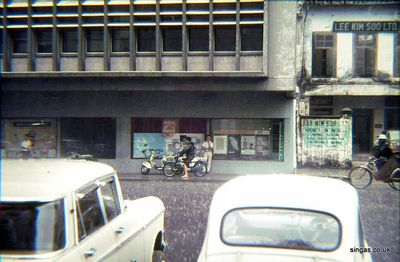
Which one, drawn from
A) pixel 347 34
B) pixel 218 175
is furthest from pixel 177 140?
pixel 347 34

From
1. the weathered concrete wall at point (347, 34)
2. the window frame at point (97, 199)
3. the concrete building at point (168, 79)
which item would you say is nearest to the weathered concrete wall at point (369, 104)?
the weathered concrete wall at point (347, 34)

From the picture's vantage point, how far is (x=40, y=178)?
125 inches

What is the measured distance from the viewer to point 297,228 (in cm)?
370

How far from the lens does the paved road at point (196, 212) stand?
6723 millimetres

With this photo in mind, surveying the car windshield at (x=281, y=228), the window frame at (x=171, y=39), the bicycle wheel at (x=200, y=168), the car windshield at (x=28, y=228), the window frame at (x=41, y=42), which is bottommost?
the bicycle wheel at (x=200, y=168)

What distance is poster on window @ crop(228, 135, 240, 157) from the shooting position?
19203 millimetres

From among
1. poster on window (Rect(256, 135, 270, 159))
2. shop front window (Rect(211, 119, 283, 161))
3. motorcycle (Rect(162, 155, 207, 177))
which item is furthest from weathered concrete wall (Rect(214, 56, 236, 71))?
motorcycle (Rect(162, 155, 207, 177))

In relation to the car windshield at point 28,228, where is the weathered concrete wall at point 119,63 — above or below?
above

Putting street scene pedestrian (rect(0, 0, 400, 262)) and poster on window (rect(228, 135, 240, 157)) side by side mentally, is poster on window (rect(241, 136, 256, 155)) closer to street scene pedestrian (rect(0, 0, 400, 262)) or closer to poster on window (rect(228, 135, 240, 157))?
street scene pedestrian (rect(0, 0, 400, 262))

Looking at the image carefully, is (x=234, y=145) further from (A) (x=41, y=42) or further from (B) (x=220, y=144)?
(A) (x=41, y=42)

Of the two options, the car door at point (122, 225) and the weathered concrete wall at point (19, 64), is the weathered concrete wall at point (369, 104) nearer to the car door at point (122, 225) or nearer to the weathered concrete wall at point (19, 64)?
the weathered concrete wall at point (19, 64)

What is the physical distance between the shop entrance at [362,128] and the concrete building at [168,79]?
5227 millimetres

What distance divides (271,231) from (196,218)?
524 cm

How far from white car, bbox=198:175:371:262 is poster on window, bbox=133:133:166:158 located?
51.3 ft
